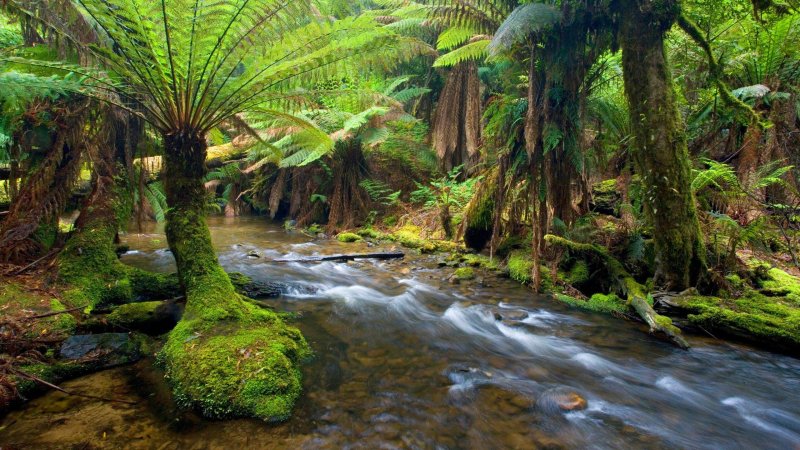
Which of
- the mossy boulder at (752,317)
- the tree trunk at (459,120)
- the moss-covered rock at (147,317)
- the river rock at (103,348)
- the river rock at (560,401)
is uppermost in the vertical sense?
the tree trunk at (459,120)

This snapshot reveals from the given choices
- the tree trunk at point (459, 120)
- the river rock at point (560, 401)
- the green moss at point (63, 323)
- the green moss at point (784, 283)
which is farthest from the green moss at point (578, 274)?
the tree trunk at point (459, 120)

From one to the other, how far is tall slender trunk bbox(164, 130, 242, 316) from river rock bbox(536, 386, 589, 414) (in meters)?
2.24

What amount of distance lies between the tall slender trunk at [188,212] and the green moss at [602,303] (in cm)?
328

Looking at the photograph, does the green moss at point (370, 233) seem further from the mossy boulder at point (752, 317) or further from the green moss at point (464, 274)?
the mossy boulder at point (752, 317)

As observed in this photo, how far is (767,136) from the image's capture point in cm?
509

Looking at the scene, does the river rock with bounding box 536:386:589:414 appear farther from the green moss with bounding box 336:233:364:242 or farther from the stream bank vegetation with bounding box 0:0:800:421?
the green moss with bounding box 336:233:364:242

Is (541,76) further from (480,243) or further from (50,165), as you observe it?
(50,165)

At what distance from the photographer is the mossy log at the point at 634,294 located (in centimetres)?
307

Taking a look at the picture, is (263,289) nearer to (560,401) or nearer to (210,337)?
(210,337)

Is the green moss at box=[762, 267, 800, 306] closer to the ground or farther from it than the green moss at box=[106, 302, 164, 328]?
farther from it

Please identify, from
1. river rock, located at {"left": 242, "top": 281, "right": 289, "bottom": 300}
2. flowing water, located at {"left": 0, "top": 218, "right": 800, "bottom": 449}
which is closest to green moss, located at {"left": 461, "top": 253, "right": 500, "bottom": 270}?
flowing water, located at {"left": 0, "top": 218, "right": 800, "bottom": 449}

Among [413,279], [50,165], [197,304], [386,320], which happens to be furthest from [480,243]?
[50,165]

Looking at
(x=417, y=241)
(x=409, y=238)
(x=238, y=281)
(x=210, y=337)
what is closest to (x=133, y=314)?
(x=210, y=337)

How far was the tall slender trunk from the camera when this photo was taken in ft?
9.59
